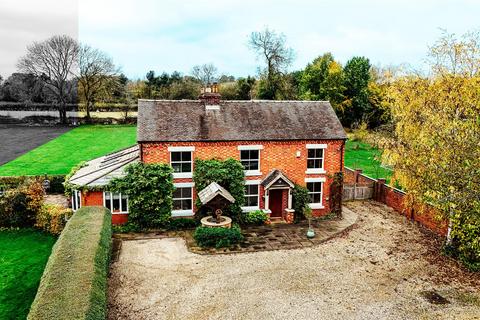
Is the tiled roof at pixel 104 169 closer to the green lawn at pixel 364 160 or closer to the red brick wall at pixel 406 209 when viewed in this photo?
A: the red brick wall at pixel 406 209

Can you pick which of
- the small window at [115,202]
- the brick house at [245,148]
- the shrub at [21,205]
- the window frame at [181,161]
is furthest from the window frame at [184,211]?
the shrub at [21,205]

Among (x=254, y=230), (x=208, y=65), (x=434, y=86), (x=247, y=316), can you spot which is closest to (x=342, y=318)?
(x=247, y=316)

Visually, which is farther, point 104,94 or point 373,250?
point 104,94

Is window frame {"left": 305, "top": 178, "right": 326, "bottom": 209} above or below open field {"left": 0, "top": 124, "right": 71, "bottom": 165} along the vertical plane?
below

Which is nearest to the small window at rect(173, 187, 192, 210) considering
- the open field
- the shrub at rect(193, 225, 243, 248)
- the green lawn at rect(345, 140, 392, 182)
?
the shrub at rect(193, 225, 243, 248)

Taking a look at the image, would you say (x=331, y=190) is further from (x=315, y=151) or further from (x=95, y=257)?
(x=95, y=257)

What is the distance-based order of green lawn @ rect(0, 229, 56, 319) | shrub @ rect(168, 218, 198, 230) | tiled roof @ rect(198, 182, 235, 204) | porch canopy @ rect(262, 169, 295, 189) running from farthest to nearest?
porch canopy @ rect(262, 169, 295, 189) → shrub @ rect(168, 218, 198, 230) → tiled roof @ rect(198, 182, 235, 204) → green lawn @ rect(0, 229, 56, 319)

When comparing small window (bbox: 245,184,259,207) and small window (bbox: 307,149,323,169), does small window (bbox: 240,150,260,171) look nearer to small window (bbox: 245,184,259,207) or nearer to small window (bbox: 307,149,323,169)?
small window (bbox: 245,184,259,207)

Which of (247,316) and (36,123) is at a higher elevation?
(36,123)
